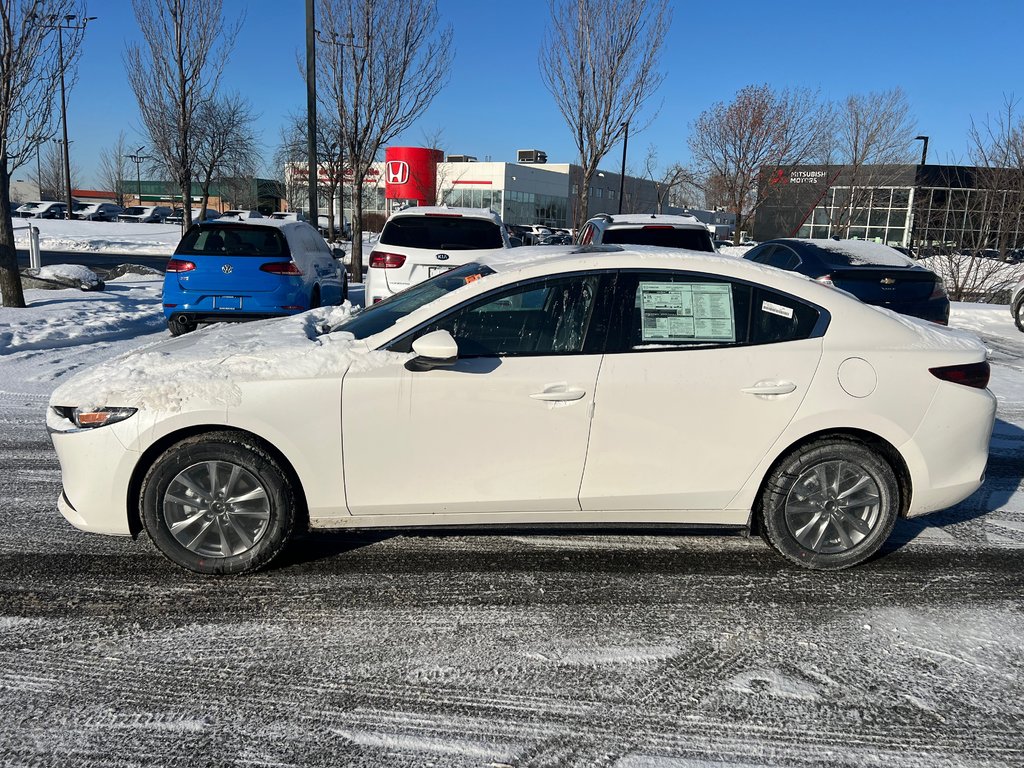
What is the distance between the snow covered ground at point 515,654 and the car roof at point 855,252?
6.09 m

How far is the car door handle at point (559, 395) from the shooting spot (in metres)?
3.76

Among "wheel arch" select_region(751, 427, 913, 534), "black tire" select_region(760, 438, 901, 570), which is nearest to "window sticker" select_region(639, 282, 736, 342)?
"wheel arch" select_region(751, 427, 913, 534)

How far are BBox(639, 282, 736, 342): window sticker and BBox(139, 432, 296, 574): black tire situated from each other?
1996 mm

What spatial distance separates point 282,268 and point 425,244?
6.55 ft

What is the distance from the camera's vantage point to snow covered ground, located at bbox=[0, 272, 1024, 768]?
106 inches

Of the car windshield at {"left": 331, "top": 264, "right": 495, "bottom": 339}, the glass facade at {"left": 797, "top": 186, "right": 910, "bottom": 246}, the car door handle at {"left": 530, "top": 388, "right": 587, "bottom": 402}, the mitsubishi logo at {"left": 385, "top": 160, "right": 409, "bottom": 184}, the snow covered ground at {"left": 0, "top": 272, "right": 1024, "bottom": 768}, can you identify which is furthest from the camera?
the mitsubishi logo at {"left": 385, "top": 160, "right": 409, "bottom": 184}

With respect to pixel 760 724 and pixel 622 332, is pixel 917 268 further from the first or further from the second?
pixel 760 724

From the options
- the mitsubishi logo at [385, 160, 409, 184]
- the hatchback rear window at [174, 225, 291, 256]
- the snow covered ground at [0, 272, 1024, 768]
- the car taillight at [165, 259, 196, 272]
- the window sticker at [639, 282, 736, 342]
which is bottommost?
the snow covered ground at [0, 272, 1024, 768]

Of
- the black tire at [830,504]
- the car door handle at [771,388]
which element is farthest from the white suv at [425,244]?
the black tire at [830,504]

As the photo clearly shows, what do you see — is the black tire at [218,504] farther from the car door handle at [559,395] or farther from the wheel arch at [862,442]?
the wheel arch at [862,442]

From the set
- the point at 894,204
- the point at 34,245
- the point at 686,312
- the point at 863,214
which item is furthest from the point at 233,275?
the point at 894,204

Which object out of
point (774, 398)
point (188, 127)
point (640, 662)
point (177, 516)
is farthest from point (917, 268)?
point (188, 127)

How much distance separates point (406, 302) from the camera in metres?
4.50

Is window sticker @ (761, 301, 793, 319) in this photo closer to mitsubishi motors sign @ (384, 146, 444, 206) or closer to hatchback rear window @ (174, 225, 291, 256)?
hatchback rear window @ (174, 225, 291, 256)
